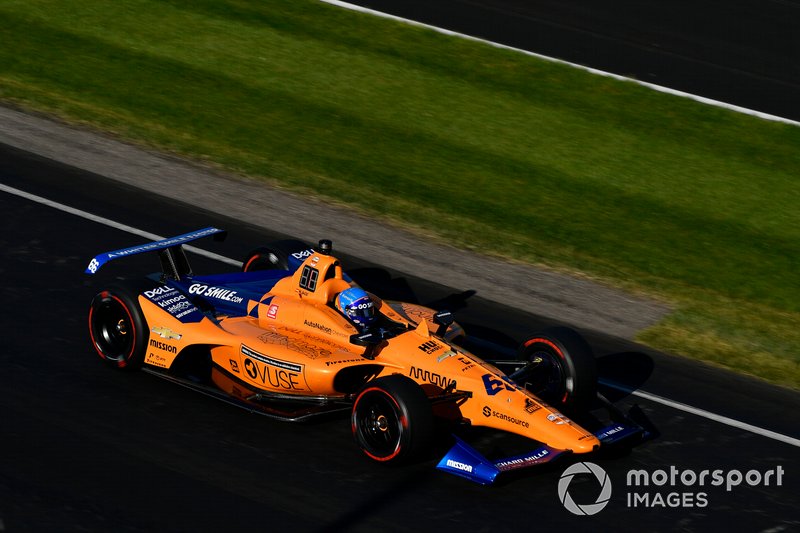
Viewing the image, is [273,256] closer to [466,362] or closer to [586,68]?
[466,362]

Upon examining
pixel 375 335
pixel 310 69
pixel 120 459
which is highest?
pixel 310 69

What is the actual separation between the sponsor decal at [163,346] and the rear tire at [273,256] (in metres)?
2.10

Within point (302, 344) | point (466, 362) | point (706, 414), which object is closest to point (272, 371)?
point (302, 344)

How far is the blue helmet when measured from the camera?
37.6 feet

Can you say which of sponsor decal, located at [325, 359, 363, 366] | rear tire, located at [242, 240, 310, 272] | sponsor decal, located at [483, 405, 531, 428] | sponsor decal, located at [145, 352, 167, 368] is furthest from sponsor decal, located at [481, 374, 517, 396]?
rear tire, located at [242, 240, 310, 272]

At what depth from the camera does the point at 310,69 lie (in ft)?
68.2

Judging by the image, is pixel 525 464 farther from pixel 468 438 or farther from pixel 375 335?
pixel 375 335

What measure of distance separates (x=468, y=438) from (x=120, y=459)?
3237mm

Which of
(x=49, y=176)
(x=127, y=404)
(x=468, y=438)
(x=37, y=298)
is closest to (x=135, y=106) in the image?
(x=49, y=176)

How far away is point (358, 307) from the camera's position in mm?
11477

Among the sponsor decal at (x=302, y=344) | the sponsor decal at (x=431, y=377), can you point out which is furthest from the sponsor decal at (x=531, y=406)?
the sponsor decal at (x=302, y=344)

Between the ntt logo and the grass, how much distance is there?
11.4ft

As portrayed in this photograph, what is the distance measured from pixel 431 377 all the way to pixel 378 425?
74 cm

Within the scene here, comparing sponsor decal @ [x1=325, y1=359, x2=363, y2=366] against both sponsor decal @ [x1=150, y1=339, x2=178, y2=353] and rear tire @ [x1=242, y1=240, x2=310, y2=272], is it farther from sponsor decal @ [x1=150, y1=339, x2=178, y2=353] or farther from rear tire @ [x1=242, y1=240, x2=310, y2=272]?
rear tire @ [x1=242, y1=240, x2=310, y2=272]
